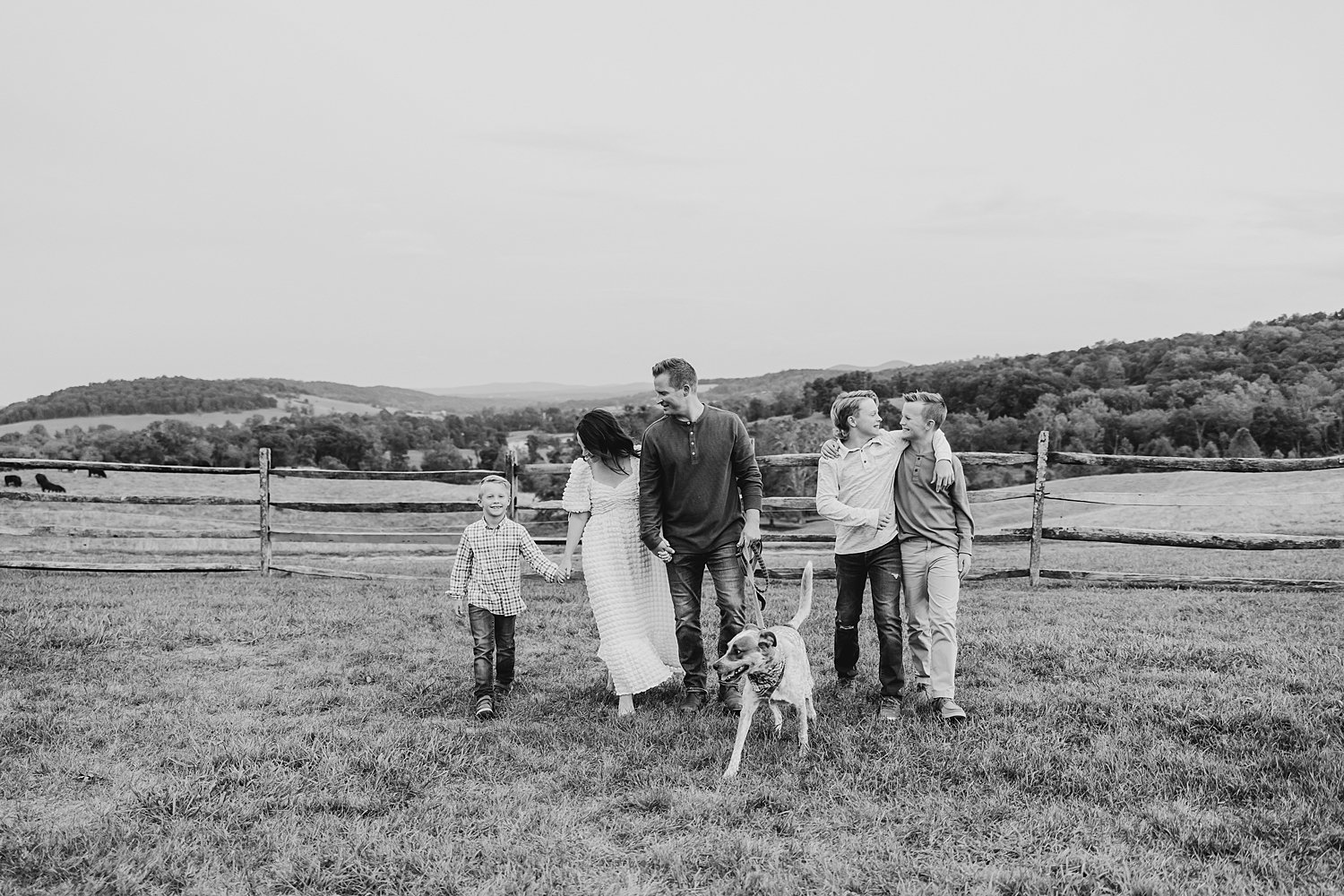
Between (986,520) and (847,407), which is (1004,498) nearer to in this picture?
(847,407)

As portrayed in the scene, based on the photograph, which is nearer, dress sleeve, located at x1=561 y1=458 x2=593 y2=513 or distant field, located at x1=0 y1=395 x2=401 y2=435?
dress sleeve, located at x1=561 y1=458 x2=593 y2=513

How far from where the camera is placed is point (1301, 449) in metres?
43.5

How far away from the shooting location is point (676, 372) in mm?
4801

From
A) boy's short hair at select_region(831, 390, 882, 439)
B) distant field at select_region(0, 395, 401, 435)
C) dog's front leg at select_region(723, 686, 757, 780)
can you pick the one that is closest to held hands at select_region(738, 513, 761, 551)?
boy's short hair at select_region(831, 390, 882, 439)

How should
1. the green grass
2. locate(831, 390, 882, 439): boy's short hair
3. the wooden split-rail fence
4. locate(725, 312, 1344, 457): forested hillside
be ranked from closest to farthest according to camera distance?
the green grass → locate(831, 390, 882, 439): boy's short hair → the wooden split-rail fence → locate(725, 312, 1344, 457): forested hillside

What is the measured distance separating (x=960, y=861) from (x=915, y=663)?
1.87 meters

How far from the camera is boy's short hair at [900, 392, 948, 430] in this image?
4.79 metres

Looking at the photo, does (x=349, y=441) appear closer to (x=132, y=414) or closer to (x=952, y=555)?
(x=132, y=414)

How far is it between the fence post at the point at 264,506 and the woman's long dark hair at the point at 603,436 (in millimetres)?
7199

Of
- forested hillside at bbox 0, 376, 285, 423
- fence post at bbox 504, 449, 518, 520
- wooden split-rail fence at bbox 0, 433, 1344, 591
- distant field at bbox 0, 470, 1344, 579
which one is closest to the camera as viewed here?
wooden split-rail fence at bbox 0, 433, 1344, 591

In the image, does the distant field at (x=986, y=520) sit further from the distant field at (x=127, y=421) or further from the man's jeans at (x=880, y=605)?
the distant field at (x=127, y=421)

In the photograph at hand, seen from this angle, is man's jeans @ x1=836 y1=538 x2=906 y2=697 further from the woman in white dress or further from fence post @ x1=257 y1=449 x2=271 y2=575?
fence post @ x1=257 y1=449 x2=271 y2=575

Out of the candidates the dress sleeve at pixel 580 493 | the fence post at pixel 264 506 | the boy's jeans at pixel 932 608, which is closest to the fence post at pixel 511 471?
the fence post at pixel 264 506

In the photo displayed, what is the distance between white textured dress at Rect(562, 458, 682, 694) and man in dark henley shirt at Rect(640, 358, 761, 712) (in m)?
0.17
